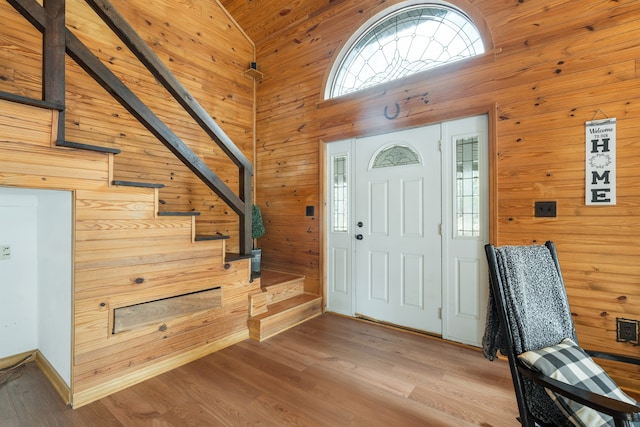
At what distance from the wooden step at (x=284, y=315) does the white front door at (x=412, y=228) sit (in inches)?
9.8

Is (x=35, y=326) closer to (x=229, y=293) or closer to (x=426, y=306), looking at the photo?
(x=229, y=293)

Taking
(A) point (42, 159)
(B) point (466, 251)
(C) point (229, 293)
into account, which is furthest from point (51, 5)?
(B) point (466, 251)

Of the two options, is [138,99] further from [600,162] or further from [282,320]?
[600,162]

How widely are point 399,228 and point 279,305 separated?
146 cm

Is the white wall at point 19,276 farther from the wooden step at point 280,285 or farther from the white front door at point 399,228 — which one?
the white front door at point 399,228

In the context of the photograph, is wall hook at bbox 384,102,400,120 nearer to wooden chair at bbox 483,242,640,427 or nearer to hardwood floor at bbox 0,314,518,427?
wooden chair at bbox 483,242,640,427

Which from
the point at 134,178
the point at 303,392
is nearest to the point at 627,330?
the point at 303,392

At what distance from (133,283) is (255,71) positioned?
9.98 feet

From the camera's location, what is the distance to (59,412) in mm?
1703

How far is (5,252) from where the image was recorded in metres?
2.13

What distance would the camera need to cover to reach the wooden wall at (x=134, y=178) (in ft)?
5.76

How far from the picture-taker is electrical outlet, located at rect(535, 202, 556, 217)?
2184 mm

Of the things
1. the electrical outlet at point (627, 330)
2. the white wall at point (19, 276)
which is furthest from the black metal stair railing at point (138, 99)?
the electrical outlet at point (627, 330)

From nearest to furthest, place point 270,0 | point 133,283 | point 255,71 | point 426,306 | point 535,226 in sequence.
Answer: point 133,283, point 535,226, point 426,306, point 270,0, point 255,71
